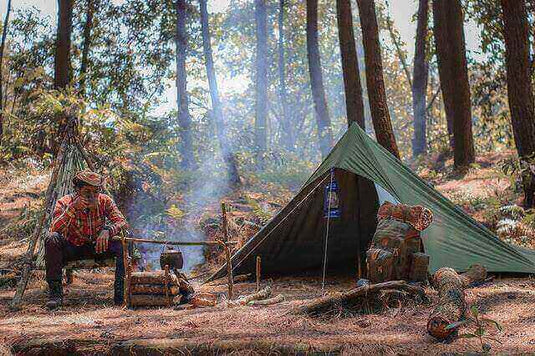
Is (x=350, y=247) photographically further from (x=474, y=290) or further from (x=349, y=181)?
(x=474, y=290)

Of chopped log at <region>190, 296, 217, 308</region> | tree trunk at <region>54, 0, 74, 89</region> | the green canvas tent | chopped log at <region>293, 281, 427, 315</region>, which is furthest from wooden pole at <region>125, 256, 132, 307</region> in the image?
tree trunk at <region>54, 0, 74, 89</region>

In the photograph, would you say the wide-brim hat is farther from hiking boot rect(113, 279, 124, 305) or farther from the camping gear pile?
the camping gear pile

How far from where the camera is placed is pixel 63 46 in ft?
41.0

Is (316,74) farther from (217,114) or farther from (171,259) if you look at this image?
(171,259)

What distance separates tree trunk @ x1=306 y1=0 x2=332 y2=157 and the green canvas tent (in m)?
7.98

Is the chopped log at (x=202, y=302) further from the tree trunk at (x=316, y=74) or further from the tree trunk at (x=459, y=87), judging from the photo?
the tree trunk at (x=316, y=74)

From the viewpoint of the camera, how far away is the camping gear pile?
639 centimetres

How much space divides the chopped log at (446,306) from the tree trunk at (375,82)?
5136 mm

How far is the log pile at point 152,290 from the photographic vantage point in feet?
21.1

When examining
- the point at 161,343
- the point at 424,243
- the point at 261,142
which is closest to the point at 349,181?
the point at 424,243

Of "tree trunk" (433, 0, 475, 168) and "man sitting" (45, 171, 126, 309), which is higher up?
"tree trunk" (433, 0, 475, 168)

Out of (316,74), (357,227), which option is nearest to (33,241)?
(357,227)

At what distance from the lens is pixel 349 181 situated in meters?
8.50

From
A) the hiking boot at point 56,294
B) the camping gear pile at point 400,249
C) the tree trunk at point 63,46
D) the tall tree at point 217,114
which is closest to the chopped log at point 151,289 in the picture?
the hiking boot at point 56,294
